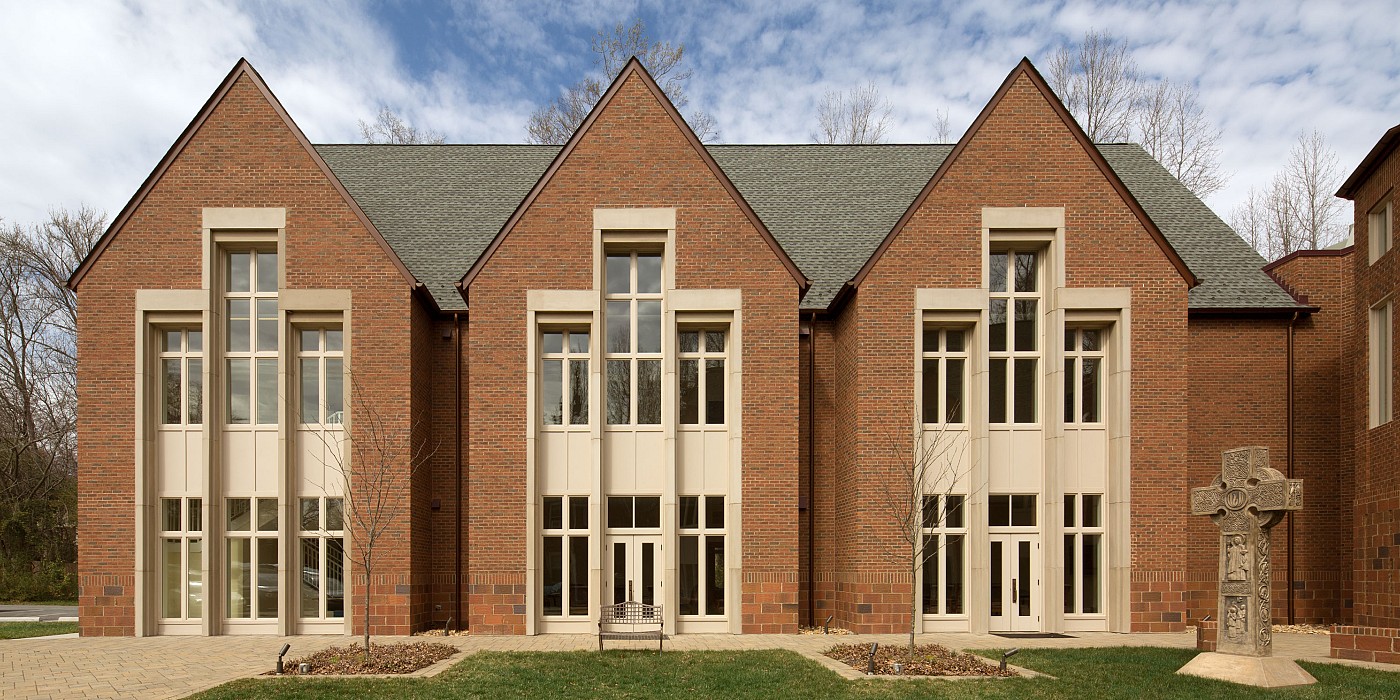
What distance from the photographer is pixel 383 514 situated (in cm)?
1727

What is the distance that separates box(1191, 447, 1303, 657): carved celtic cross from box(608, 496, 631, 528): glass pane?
32.6 feet

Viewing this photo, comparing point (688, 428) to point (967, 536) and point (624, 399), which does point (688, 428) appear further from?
point (967, 536)

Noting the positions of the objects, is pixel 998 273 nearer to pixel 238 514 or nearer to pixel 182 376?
pixel 238 514

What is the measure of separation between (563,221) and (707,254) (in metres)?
2.85

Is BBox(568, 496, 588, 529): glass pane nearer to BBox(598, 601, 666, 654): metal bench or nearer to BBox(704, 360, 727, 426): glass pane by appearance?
BBox(598, 601, 666, 654): metal bench

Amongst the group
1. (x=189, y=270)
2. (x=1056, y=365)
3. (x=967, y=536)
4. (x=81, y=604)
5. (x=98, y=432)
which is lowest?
(x=81, y=604)

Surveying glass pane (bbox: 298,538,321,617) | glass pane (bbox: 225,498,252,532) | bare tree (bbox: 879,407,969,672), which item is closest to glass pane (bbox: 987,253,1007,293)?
bare tree (bbox: 879,407,969,672)

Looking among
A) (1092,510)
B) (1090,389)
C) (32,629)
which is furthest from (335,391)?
(1092,510)

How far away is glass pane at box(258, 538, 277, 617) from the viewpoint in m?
17.4

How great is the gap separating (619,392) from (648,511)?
2.39 metres

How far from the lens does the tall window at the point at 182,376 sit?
17.7m

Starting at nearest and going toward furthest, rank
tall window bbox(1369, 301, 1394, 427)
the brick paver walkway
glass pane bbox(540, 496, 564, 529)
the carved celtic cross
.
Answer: the carved celtic cross, the brick paver walkway, tall window bbox(1369, 301, 1394, 427), glass pane bbox(540, 496, 564, 529)

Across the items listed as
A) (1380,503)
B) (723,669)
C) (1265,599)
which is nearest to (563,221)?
(723,669)

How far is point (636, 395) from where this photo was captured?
58.6ft
